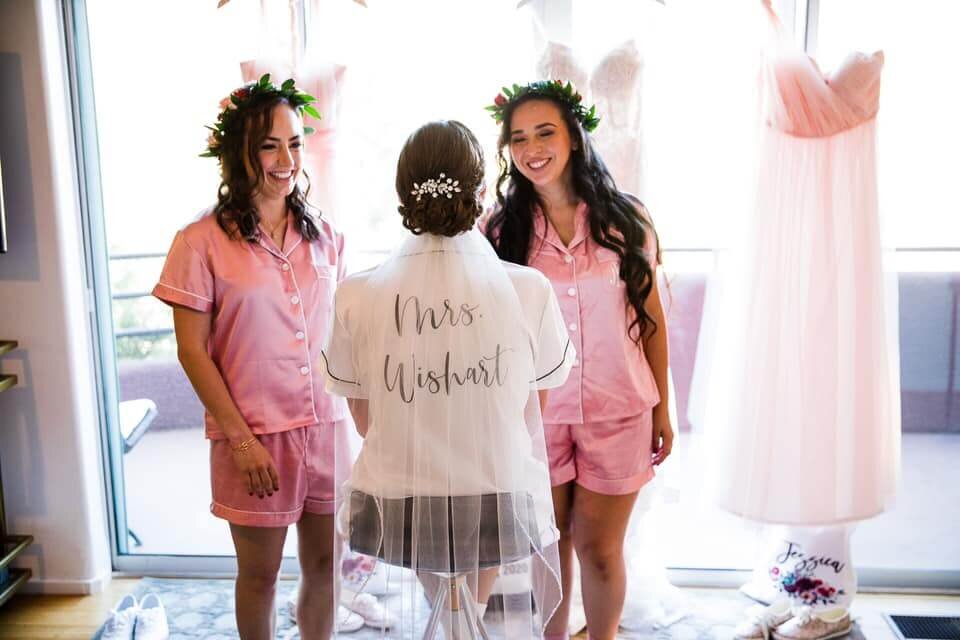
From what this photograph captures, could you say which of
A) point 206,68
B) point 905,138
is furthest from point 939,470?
point 206,68

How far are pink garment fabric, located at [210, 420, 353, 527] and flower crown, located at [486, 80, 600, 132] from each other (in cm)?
88

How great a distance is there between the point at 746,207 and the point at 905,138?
67cm

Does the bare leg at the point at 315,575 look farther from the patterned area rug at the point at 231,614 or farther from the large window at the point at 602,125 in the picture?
the large window at the point at 602,125

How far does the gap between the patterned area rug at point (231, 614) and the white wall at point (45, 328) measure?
28 cm

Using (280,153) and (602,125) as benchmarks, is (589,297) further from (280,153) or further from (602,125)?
(280,153)

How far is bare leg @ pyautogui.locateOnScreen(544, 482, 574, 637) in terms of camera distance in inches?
82.5

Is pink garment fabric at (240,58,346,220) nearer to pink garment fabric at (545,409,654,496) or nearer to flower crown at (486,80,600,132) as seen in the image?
flower crown at (486,80,600,132)

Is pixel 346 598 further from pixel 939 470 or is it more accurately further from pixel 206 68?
pixel 939 470

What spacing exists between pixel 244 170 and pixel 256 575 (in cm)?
96

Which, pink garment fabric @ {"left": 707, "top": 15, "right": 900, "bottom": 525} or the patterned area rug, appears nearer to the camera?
pink garment fabric @ {"left": 707, "top": 15, "right": 900, "bottom": 525}

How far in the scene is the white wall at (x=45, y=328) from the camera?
2.54 meters

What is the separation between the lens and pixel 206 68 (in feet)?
8.80

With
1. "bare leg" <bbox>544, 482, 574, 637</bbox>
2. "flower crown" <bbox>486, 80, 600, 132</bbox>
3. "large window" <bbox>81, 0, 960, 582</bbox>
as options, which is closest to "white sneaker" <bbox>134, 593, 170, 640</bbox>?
"large window" <bbox>81, 0, 960, 582</bbox>

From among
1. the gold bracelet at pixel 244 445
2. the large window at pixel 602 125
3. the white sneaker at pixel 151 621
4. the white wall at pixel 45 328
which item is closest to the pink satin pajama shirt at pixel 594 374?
the large window at pixel 602 125
